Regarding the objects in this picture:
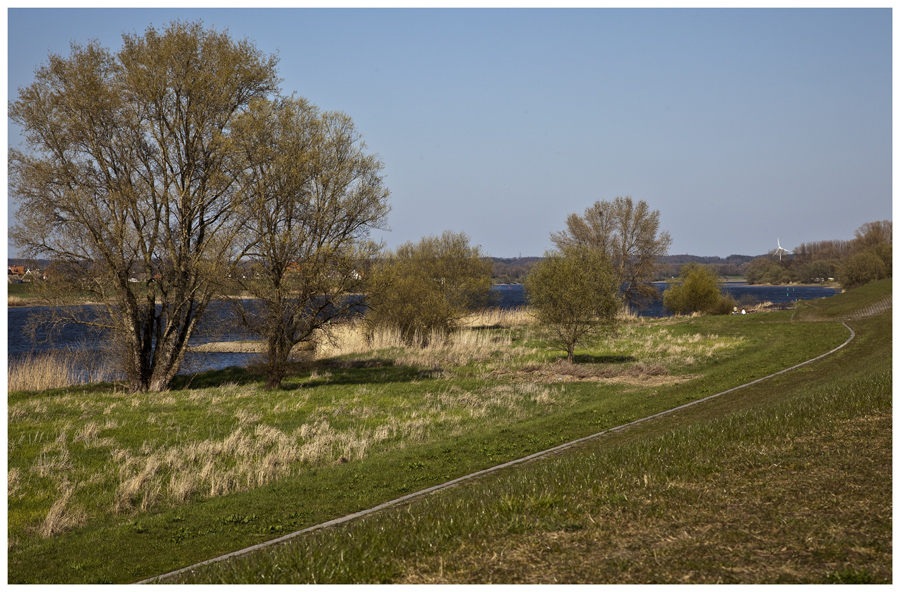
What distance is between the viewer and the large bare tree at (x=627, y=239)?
60.7 m

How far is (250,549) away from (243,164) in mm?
17792

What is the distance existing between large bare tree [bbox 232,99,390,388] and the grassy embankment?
2895 mm

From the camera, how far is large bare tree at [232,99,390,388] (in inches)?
905

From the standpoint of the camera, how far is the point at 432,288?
41781 millimetres

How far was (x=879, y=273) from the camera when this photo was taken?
71.6 metres

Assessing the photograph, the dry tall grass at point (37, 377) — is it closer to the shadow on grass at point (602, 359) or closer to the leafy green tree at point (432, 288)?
the leafy green tree at point (432, 288)

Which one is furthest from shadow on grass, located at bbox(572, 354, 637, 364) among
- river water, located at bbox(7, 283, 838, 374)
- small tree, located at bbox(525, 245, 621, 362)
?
river water, located at bbox(7, 283, 838, 374)

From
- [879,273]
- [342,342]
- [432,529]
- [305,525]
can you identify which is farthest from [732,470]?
[879,273]

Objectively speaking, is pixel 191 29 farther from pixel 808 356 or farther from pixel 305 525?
pixel 808 356

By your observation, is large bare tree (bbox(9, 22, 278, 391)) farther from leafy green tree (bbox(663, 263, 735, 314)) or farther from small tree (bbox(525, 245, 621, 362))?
leafy green tree (bbox(663, 263, 735, 314))

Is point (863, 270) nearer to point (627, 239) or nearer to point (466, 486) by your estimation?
point (627, 239)

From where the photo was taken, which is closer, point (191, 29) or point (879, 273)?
point (191, 29)

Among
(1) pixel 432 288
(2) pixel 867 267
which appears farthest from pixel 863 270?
(1) pixel 432 288

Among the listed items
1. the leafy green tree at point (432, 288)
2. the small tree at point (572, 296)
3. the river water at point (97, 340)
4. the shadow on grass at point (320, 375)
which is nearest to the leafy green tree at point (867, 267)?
the river water at point (97, 340)
